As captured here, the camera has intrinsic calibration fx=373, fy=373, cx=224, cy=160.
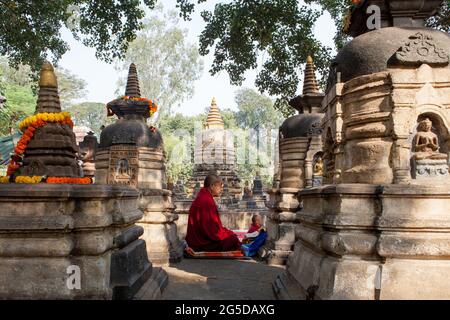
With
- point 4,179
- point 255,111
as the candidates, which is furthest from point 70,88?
point 4,179

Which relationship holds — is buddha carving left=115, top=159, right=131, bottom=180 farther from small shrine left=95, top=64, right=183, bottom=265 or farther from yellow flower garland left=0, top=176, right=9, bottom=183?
yellow flower garland left=0, top=176, right=9, bottom=183

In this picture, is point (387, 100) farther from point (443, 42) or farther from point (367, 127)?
point (443, 42)

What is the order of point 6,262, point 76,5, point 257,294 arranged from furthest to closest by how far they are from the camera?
point 76,5
point 257,294
point 6,262

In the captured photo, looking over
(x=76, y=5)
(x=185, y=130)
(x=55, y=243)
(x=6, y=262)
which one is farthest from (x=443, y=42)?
(x=185, y=130)

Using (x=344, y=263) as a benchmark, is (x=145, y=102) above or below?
above

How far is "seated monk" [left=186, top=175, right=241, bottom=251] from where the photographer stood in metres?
8.99

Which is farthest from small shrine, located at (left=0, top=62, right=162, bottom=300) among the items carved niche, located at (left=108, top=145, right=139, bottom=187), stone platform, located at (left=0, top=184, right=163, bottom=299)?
carved niche, located at (left=108, top=145, right=139, bottom=187)

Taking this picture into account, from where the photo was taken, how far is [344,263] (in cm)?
384

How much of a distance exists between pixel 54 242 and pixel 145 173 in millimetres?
4928

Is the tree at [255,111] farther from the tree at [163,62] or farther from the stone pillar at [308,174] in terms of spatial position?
the stone pillar at [308,174]

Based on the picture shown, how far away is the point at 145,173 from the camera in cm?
857

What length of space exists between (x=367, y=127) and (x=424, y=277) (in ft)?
5.77

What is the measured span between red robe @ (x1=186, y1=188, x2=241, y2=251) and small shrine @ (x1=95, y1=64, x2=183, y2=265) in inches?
19.4

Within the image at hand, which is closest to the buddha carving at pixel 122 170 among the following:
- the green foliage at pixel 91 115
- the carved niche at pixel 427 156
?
the carved niche at pixel 427 156
